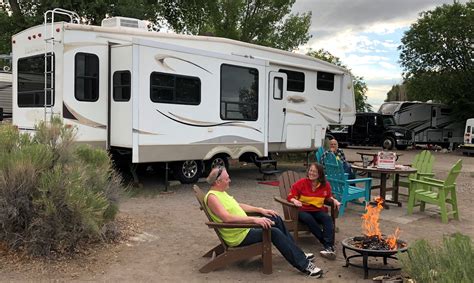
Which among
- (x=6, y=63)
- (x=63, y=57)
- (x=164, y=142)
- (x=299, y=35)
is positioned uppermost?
(x=299, y=35)

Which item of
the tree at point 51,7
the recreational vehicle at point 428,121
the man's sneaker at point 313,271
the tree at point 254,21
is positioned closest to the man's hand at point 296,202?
the man's sneaker at point 313,271

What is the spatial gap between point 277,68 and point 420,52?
61.5ft

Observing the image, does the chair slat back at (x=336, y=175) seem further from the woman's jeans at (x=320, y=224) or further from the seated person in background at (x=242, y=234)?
the seated person in background at (x=242, y=234)

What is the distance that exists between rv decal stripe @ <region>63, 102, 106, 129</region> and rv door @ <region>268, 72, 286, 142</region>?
12.7ft

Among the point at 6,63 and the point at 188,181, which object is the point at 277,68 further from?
the point at 6,63

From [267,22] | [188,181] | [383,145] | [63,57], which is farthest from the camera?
[383,145]

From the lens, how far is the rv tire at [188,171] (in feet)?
29.6

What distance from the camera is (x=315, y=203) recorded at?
5035 mm

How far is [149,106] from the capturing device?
26.0 ft

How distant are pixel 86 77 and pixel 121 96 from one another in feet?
2.22

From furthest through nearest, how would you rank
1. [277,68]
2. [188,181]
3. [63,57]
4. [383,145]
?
[383,145], [277,68], [188,181], [63,57]

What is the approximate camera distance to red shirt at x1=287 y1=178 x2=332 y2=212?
504cm

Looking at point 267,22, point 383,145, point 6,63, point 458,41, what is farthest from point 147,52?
point 458,41

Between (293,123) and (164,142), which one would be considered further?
(293,123)
